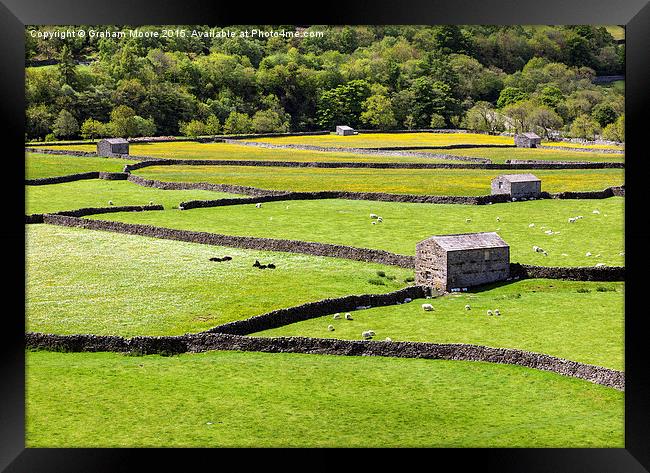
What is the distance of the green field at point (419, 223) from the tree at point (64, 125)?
46.6 meters

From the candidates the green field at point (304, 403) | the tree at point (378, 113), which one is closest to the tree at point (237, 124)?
the tree at point (378, 113)

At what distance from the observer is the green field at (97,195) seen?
56.2 m

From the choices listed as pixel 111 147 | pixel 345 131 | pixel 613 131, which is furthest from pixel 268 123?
pixel 613 131

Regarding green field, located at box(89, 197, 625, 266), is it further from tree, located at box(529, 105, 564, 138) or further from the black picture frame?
tree, located at box(529, 105, 564, 138)

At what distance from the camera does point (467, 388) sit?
932 inches

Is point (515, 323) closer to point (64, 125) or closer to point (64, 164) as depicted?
point (64, 164)

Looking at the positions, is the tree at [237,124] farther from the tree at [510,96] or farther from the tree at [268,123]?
the tree at [510,96]

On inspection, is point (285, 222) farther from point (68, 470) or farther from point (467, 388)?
point (68, 470)

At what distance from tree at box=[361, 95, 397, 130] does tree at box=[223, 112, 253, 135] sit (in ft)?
46.5

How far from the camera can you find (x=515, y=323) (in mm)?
30219

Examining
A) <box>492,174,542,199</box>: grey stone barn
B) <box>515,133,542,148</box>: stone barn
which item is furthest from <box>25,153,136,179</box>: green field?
<box>515,133,542,148</box>: stone barn

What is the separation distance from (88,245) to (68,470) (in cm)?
3045

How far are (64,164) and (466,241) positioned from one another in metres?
45.7
